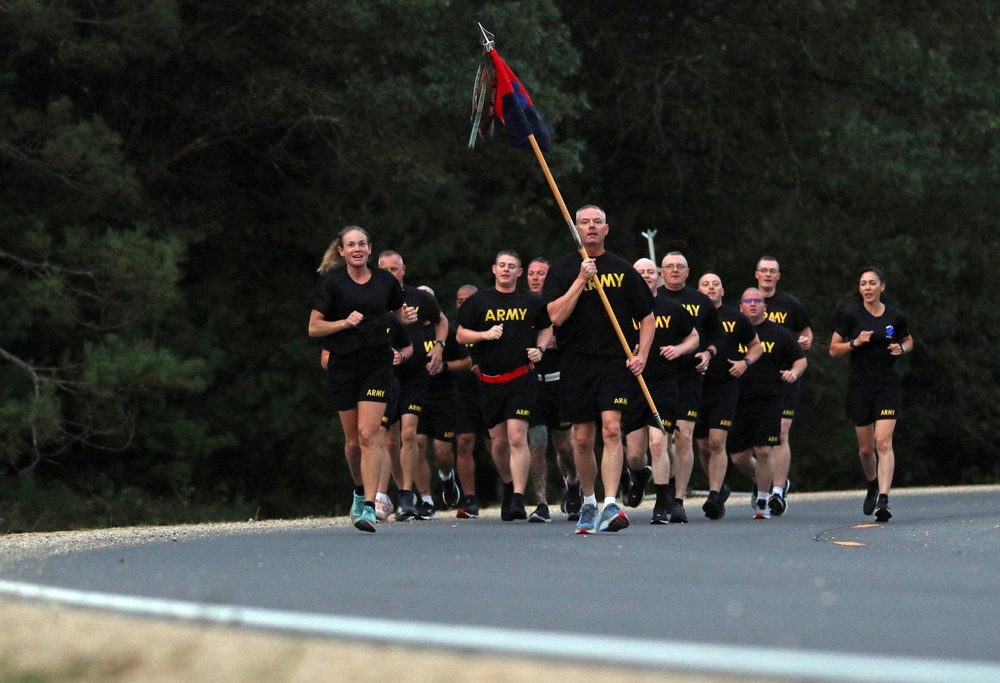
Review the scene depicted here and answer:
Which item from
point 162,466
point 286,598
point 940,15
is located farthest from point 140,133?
point 286,598

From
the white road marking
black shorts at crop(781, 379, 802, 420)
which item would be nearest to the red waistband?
black shorts at crop(781, 379, 802, 420)

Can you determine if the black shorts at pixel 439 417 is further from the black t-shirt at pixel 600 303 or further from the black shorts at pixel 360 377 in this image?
the black t-shirt at pixel 600 303

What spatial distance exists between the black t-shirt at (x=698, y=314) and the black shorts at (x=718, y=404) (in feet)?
1.58

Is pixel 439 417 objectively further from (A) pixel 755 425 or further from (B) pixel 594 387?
(B) pixel 594 387

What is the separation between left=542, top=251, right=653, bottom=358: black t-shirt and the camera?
1350cm

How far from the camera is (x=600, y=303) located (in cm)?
1351

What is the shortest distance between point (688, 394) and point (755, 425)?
58.9 inches

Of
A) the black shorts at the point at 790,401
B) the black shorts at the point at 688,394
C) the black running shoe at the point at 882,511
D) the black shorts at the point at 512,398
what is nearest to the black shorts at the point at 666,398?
the black shorts at the point at 688,394

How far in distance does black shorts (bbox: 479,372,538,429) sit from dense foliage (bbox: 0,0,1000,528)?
8.90 m

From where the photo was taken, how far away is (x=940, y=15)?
3569cm

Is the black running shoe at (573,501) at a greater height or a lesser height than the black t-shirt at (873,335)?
lesser

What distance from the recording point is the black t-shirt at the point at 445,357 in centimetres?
1775

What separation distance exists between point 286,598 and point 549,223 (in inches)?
996

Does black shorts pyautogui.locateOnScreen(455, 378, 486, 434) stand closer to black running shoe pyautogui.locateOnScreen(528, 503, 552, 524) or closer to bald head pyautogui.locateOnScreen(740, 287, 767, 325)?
black running shoe pyautogui.locateOnScreen(528, 503, 552, 524)
